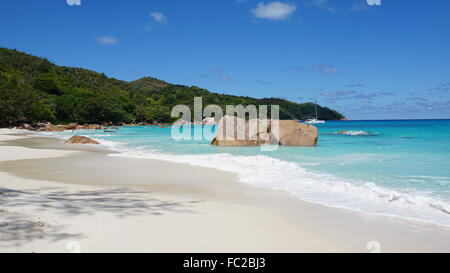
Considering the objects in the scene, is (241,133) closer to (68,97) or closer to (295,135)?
(295,135)

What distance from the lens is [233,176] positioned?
870 cm

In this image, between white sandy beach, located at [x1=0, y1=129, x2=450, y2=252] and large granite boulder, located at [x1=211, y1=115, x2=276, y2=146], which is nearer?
white sandy beach, located at [x1=0, y1=129, x2=450, y2=252]

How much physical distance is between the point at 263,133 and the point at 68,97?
3005 inches

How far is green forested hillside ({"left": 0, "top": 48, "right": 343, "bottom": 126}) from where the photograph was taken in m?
56.7

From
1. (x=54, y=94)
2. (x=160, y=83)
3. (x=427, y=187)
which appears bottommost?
(x=427, y=187)

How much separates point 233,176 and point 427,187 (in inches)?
188

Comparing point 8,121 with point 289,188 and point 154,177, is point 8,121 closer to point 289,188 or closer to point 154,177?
point 154,177

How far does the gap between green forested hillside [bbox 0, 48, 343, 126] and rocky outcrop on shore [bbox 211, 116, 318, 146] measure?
48767 mm

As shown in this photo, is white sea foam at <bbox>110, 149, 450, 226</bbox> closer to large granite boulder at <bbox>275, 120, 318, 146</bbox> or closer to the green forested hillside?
large granite boulder at <bbox>275, 120, 318, 146</bbox>

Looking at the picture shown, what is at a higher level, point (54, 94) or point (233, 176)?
point (54, 94)

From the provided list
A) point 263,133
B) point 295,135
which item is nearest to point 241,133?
point 263,133

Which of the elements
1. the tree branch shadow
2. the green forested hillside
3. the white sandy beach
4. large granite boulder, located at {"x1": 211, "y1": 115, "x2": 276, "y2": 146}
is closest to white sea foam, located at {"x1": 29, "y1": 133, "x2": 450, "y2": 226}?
the white sandy beach

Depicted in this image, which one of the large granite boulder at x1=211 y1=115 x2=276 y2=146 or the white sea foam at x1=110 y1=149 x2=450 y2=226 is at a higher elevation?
the large granite boulder at x1=211 y1=115 x2=276 y2=146

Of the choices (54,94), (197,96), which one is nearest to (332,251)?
(54,94)
